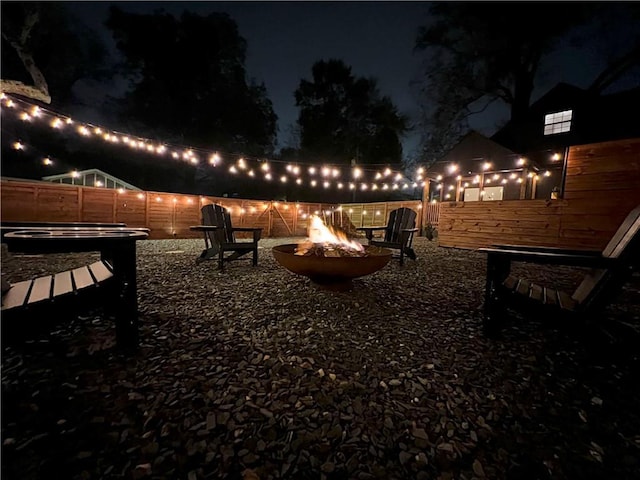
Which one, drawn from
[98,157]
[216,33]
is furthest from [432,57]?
[98,157]

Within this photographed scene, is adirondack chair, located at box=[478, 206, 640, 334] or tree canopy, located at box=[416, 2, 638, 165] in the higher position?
tree canopy, located at box=[416, 2, 638, 165]

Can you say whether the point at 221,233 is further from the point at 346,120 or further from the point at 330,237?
the point at 346,120

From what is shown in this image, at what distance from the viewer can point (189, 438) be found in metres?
1.09

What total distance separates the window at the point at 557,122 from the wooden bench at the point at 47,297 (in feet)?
53.6

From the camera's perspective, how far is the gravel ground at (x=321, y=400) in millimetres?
1004

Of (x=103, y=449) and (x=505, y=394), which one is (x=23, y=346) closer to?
(x=103, y=449)

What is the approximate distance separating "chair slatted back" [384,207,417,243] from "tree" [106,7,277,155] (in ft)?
48.0

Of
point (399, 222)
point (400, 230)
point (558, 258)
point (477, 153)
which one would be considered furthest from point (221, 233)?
point (477, 153)

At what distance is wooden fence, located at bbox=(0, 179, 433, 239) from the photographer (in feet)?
26.3

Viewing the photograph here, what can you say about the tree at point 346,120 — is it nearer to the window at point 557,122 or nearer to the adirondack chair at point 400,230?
the window at point 557,122

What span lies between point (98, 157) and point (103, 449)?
2138 cm

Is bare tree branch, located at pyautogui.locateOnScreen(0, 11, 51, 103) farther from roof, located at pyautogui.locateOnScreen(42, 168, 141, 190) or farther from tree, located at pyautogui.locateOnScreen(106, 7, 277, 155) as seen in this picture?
tree, located at pyautogui.locateOnScreen(106, 7, 277, 155)

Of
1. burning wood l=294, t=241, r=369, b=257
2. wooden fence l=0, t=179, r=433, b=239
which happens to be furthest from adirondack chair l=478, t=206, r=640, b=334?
wooden fence l=0, t=179, r=433, b=239

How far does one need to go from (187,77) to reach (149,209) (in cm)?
1073
